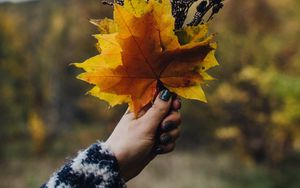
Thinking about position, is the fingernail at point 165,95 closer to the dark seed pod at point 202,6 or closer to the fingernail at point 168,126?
the fingernail at point 168,126

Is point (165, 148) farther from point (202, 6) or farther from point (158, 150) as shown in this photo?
point (202, 6)

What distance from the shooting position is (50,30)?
30391 mm

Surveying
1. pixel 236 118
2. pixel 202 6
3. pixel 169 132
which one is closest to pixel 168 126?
pixel 169 132

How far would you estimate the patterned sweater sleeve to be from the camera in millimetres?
1452

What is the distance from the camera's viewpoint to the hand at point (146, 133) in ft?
4.80

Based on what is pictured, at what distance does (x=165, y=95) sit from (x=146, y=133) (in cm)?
12

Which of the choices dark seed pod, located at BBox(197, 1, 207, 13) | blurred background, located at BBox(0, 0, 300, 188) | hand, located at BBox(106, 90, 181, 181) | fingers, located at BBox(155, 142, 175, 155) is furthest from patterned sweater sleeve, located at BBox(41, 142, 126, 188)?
blurred background, located at BBox(0, 0, 300, 188)

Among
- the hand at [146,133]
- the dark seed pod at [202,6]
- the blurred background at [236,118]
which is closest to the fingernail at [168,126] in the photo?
the hand at [146,133]

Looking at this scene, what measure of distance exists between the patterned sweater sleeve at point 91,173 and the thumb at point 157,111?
144mm

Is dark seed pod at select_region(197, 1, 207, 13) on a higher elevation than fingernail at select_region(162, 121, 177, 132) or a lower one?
higher

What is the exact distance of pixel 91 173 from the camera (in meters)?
1.46

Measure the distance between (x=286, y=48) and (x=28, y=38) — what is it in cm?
2658

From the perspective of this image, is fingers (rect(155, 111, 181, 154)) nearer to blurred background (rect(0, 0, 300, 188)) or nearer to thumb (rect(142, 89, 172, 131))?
thumb (rect(142, 89, 172, 131))

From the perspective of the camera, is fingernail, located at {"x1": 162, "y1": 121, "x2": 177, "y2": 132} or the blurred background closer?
fingernail, located at {"x1": 162, "y1": 121, "x2": 177, "y2": 132}
